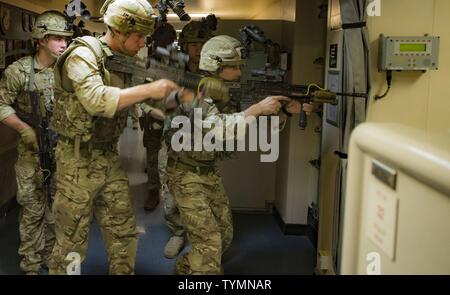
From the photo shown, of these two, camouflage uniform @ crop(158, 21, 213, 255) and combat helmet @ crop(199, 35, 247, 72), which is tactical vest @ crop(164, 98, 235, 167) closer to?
combat helmet @ crop(199, 35, 247, 72)

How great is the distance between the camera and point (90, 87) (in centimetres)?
201

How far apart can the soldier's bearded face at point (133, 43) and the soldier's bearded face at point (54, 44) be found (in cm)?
78

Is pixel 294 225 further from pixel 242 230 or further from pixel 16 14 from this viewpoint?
pixel 16 14

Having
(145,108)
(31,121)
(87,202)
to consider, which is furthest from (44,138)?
(87,202)

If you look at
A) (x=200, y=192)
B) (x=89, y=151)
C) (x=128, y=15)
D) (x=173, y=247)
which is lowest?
(x=173, y=247)

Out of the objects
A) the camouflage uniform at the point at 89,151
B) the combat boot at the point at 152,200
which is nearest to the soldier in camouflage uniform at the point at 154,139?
the combat boot at the point at 152,200

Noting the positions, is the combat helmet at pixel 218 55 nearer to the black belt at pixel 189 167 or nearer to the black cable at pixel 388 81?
the black belt at pixel 189 167

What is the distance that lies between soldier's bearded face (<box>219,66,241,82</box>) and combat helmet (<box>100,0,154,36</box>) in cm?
51

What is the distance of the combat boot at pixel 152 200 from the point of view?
4121 mm

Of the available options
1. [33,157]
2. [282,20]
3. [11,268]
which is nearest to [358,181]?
[33,157]

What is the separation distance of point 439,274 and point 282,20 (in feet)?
10.9

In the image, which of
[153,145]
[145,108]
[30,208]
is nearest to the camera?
[30,208]

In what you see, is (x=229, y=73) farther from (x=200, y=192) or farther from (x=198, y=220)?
(x=198, y=220)

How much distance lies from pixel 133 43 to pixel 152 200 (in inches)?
81.3
